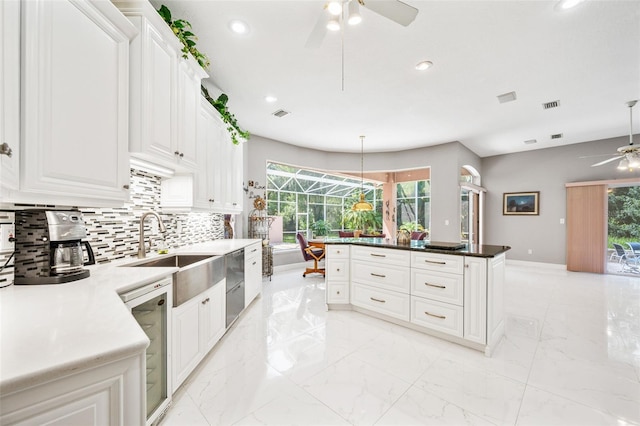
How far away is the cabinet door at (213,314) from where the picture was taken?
211 centimetres

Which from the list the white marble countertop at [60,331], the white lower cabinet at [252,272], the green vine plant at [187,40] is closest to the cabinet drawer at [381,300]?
the white lower cabinet at [252,272]

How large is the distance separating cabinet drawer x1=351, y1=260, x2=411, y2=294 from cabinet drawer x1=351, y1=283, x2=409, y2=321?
0.07 m

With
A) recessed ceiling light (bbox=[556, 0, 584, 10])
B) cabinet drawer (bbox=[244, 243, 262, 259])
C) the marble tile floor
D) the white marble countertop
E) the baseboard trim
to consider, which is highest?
recessed ceiling light (bbox=[556, 0, 584, 10])

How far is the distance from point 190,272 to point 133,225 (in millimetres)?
809

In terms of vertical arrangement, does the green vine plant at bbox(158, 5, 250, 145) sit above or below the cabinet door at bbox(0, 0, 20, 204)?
above

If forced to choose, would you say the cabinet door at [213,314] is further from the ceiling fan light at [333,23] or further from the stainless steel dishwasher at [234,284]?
the ceiling fan light at [333,23]

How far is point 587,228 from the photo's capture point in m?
5.52

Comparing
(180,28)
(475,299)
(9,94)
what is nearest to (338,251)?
(475,299)

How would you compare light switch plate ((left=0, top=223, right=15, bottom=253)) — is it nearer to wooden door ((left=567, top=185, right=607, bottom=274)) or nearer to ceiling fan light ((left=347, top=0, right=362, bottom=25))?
ceiling fan light ((left=347, top=0, right=362, bottom=25))

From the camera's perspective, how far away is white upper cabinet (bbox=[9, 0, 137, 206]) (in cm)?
105

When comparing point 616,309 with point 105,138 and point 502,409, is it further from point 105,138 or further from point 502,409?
point 105,138

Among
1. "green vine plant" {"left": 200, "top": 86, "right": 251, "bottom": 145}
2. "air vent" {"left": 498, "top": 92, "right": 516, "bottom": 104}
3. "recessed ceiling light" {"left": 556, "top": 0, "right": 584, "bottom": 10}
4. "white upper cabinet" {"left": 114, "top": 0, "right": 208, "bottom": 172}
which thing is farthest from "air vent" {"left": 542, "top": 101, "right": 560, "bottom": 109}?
"white upper cabinet" {"left": 114, "top": 0, "right": 208, "bottom": 172}

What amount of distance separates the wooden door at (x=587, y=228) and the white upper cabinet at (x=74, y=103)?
26.0ft

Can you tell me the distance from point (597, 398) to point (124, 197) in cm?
330
